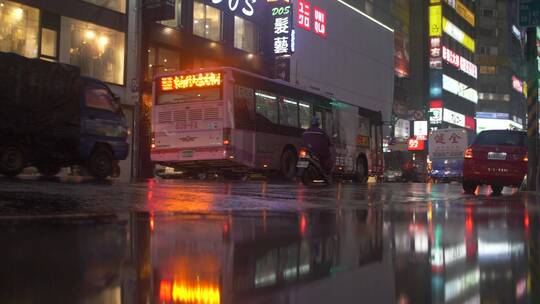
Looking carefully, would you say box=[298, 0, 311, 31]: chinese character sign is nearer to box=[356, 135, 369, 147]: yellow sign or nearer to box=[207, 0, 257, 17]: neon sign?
box=[207, 0, 257, 17]: neon sign

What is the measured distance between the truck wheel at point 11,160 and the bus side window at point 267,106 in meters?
7.87

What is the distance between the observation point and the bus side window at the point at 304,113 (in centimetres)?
2142

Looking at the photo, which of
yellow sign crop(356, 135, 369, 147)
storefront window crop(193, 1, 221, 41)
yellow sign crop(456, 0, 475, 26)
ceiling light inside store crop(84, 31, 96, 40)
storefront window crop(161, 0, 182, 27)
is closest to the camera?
yellow sign crop(356, 135, 369, 147)

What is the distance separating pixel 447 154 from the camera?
41.1 m

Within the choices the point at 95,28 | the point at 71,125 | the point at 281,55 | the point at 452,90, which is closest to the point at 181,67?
the point at 95,28

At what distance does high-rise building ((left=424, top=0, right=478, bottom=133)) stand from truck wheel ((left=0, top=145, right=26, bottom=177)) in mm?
71630

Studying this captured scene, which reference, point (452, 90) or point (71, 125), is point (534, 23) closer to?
point (71, 125)

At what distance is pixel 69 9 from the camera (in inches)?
959

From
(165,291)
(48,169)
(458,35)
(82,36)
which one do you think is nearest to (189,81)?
(48,169)

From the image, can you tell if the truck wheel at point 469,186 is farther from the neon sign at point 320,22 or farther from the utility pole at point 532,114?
the neon sign at point 320,22

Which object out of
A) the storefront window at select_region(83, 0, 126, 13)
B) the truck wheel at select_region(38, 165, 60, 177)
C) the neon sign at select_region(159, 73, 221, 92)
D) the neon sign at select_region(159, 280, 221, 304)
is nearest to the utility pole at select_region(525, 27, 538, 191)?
the neon sign at select_region(159, 73, 221, 92)

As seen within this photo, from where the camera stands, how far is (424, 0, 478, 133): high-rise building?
79562 mm

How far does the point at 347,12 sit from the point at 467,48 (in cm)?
5356

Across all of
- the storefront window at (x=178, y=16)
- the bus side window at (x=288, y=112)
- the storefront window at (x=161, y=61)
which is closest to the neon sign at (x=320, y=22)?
the storefront window at (x=178, y=16)
